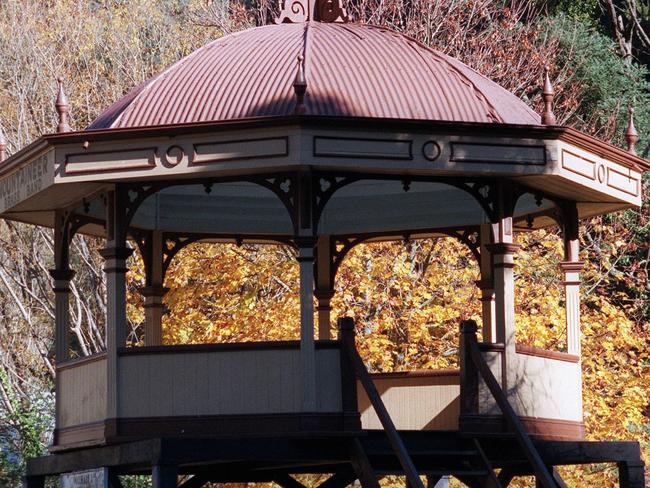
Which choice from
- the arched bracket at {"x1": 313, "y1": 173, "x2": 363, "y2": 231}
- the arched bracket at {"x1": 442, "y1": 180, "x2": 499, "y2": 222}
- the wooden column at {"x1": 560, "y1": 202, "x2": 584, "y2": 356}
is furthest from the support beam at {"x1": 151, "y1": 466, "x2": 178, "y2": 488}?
the wooden column at {"x1": 560, "y1": 202, "x2": 584, "y2": 356}

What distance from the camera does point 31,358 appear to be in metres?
38.1

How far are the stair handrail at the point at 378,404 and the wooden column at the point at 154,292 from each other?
16.3 ft

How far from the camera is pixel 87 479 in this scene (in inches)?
627

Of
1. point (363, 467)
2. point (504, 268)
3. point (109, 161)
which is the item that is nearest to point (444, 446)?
point (363, 467)

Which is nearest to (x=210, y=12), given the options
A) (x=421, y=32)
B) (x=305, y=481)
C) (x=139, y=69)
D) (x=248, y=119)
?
(x=139, y=69)

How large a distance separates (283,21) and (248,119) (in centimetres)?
443

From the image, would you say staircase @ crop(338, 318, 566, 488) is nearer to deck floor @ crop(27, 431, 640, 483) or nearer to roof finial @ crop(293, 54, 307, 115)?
deck floor @ crop(27, 431, 640, 483)

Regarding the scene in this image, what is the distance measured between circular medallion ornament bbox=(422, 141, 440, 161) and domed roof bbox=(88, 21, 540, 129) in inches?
29.6

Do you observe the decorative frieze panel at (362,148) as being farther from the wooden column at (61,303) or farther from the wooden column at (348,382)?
the wooden column at (61,303)

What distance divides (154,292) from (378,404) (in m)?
5.64

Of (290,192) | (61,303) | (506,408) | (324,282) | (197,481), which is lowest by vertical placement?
(197,481)

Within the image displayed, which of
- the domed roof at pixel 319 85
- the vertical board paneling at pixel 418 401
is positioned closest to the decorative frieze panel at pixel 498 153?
the domed roof at pixel 319 85

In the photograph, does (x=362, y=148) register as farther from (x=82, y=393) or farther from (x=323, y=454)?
(x=82, y=393)

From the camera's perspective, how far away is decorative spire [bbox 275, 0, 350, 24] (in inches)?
740
